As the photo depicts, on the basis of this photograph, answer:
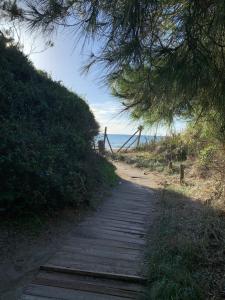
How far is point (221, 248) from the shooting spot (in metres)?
4.20

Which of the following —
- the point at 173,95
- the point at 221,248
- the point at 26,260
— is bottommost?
the point at 26,260

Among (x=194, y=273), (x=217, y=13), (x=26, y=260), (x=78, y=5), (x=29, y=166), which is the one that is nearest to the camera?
(x=217, y=13)

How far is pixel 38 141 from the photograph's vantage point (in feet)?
18.6

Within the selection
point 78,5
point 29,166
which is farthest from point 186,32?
point 29,166

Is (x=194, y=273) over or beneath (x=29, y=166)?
beneath

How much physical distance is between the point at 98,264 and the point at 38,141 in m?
2.59

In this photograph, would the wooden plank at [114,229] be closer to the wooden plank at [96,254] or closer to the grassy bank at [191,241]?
the grassy bank at [191,241]

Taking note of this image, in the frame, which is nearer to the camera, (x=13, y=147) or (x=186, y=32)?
(x=186, y=32)

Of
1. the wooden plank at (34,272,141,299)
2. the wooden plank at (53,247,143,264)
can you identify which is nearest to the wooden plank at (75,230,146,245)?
the wooden plank at (53,247,143,264)

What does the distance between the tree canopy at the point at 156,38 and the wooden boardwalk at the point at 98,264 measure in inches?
77.9

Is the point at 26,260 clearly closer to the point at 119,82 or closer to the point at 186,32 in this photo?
the point at 119,82

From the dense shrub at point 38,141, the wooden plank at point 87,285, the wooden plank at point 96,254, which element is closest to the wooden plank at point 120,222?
the dense shrub at point 38,141

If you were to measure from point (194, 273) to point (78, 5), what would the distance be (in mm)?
2964

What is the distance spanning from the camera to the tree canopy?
2873 millimetres
